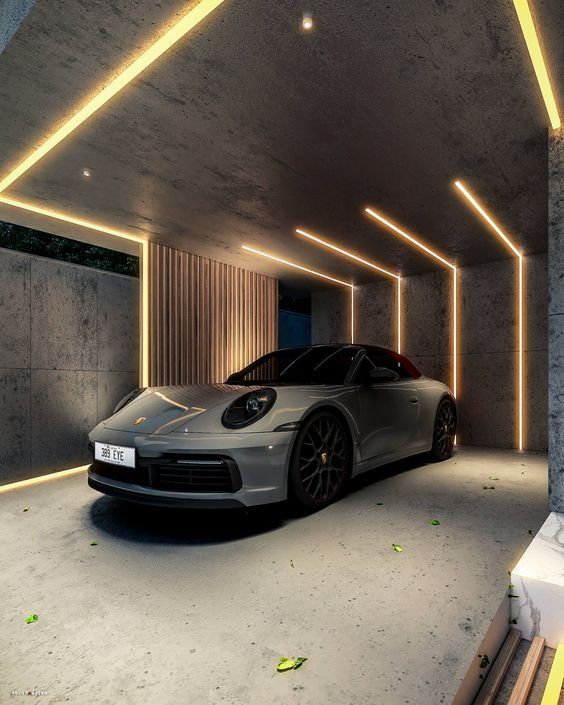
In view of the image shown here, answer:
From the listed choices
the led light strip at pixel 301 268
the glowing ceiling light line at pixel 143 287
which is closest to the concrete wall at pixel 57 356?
the glowing ceiling light line at pixel 143 287

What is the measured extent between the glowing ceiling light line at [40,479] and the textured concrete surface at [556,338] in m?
4.14

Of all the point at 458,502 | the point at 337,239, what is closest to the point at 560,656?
the point at 458,502

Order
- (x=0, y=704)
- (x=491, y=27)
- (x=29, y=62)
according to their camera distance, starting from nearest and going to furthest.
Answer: (x=0, y=704) < (x=491, y=27) < (x=29, y=62)

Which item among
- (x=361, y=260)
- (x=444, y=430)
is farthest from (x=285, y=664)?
(x=361, y=260)

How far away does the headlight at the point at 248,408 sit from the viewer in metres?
2.54

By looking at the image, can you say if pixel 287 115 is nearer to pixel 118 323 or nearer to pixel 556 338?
pixel 556 338

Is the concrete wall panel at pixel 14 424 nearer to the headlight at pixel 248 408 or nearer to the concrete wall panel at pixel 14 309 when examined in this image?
the concrete wall panel at pixel 14 309

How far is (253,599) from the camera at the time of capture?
179cm

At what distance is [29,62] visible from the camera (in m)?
A: 2.19

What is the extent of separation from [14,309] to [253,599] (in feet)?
12.5

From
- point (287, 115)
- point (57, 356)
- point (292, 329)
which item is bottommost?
point (57, 356)

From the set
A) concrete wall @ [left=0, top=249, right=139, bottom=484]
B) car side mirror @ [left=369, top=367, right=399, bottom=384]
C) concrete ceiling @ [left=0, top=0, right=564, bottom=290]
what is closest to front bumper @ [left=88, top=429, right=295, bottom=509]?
car side mirror @ [left=369, top=367, right=399, bottom=384]

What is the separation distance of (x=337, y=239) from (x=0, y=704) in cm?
471

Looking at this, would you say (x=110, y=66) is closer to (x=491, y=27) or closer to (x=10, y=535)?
(x=491, y=27)
